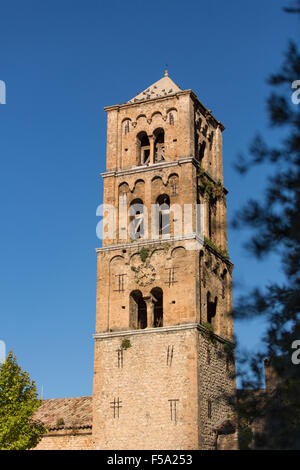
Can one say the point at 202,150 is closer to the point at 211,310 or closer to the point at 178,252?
the point at 178,252

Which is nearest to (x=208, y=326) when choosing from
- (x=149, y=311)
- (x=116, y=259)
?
(x=149, y=311)

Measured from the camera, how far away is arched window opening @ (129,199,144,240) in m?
32.8

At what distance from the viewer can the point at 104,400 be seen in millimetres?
29859

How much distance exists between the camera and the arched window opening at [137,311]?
3119 cm

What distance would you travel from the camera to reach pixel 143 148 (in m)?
35.2

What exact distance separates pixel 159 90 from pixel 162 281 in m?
10.1

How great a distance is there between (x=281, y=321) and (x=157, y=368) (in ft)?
50.5

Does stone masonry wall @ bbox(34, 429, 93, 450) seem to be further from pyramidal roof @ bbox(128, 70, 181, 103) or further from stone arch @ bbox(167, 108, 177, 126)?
pyramidal roof @ bbox(128, 70, 181, 103)

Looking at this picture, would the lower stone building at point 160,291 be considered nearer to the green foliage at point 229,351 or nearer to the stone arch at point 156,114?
the stone arch at point 156,114

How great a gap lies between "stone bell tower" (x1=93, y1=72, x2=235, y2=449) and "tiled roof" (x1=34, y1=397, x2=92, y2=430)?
3276mm

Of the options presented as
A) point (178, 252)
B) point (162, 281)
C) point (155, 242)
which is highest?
point (155, 242)

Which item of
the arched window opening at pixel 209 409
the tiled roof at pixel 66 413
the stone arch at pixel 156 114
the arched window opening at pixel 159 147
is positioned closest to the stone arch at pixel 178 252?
the arched window opening at pixel 159 147

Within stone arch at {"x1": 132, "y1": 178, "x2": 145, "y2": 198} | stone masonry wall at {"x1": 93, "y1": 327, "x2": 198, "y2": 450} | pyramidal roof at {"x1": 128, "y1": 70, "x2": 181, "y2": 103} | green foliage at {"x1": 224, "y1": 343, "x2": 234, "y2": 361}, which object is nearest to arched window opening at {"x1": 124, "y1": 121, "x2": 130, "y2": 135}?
pyramidal roof at {"x1": 128, "y1": 70, "x2": 181, "y2": 103}
